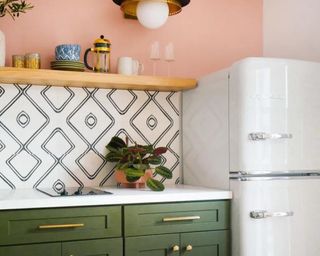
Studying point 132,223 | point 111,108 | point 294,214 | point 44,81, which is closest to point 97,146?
point 111,108

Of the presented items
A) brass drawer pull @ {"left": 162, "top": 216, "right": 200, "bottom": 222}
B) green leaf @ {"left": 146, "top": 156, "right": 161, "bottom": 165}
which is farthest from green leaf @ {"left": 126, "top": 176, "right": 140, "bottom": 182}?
Answer: brass drawer pull @ {"left": 162, "top": 216, "right": 200, "bottom": 222}

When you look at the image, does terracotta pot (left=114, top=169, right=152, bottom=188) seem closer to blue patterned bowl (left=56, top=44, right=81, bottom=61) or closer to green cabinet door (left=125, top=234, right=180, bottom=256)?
green cabinet door (left=125, top=234, right=180, bottom=256)

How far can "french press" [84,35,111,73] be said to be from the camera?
2.86 metres

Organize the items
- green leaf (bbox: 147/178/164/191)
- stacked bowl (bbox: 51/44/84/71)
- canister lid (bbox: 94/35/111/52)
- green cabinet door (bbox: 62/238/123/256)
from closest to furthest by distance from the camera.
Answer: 1. green cabinet door (bbox: 62/238/123/256)
2. green leaf (bbox: 147/178/164/191)
3. stacked bowl (bbox: 51/44/84/71)
4. canister lid (bbox: 94/35/111/52)

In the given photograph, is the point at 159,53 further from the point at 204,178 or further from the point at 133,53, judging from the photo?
the point at 204,178

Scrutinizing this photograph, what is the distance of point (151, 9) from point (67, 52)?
55 centimetres

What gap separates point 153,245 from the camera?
2436mm

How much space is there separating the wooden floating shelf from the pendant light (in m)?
0.34

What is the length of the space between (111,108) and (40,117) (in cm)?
44

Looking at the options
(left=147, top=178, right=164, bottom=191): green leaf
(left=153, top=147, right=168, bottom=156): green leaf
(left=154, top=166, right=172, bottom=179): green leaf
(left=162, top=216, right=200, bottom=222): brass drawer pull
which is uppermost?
(left=153, top=147, right=168, bottom=156): green leaf

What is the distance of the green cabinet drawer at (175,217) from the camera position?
2398mm

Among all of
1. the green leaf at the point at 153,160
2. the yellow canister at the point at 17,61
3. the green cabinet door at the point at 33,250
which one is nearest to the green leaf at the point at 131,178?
the green leaf at the point at 153,160

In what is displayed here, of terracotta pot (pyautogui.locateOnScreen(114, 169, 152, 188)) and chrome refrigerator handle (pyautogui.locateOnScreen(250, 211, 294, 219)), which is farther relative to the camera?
terracotta pot (pyautogui.locateOnScreen(114, 169, 152, 188))

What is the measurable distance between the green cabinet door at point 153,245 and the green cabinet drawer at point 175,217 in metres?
0.03
